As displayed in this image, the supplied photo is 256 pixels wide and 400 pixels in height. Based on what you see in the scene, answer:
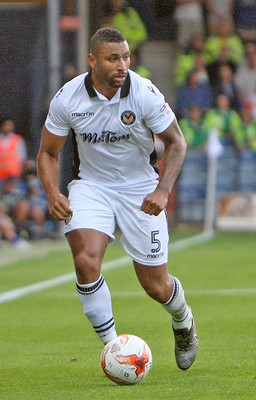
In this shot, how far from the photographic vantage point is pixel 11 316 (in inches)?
482

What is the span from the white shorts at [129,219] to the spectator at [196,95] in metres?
16.8

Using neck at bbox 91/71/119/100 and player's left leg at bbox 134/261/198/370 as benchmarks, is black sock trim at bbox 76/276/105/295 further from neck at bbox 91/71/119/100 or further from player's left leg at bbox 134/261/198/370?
neck at bbox 91/71/119/100

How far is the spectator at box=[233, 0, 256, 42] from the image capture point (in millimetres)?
27656

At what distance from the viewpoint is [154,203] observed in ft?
27.4

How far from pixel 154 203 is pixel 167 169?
1.01ft

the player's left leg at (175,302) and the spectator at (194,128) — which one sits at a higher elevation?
the player's left leg at (175,302)

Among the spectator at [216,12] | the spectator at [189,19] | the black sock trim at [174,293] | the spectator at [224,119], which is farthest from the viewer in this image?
the spectator at [189,19]

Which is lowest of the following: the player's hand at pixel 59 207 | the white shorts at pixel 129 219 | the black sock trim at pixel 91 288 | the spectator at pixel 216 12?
the spectator at pixel 216 12

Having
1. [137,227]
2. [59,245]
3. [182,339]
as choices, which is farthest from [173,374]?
[59,245]

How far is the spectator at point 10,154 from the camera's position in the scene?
23.1m

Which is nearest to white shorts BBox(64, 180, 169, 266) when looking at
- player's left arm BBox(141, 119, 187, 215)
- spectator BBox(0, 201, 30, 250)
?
player's left arm BBox(141, 119, 187, 215)

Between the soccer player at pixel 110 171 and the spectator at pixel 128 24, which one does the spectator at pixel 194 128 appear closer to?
the spectator at pixel 128 24

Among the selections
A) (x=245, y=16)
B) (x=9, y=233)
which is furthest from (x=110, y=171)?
(x=245, y=16)

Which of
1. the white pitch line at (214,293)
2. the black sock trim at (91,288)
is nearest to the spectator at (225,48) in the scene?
the white pitch line at (214,293)
